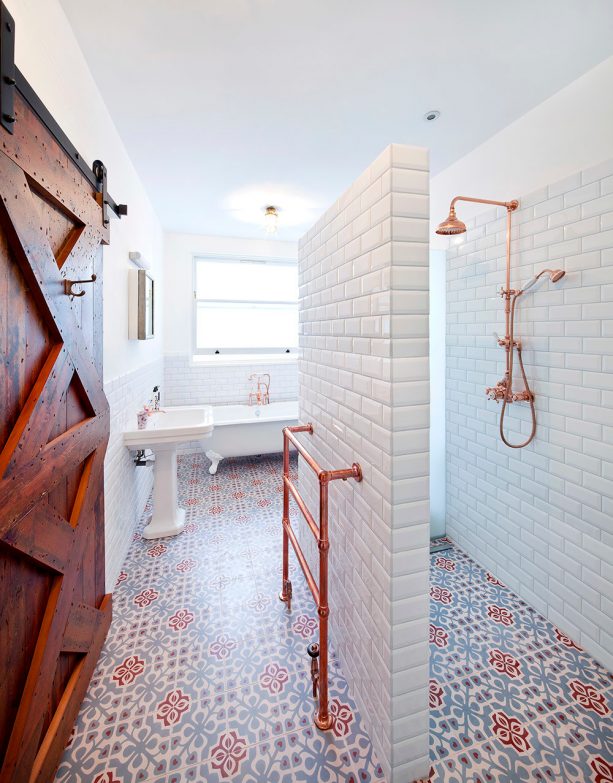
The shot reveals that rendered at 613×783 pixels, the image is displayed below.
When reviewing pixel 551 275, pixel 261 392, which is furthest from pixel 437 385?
pixel 261 392

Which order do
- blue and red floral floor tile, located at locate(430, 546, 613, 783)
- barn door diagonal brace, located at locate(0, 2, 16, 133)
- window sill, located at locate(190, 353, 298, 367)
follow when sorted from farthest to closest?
window sill, located at locate(190, 353, 298, 367) → blue and red floral floor tile, located at locate(430, 546, 613, 783) → barn door diagonal brace, located at locate(0, 2, 16, 133)

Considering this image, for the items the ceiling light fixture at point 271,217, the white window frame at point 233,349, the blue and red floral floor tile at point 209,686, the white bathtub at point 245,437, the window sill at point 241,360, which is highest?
the ceiling light fixture at point 271,217

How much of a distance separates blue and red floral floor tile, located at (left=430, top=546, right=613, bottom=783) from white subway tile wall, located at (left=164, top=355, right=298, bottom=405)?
3426mm

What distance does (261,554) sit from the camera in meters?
2.49

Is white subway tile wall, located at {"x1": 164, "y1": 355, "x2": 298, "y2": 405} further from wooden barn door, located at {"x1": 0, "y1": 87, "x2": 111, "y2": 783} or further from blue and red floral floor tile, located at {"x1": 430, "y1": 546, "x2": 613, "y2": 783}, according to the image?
blue and red floral floor tile, located at {"x1": 430, "y1": 546, "x2": 613, "y2": 783}

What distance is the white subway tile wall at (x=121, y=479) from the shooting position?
2.11 metres

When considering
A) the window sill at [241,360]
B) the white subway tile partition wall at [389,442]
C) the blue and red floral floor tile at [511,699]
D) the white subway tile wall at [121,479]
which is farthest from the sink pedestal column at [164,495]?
the window sill at [241,360]

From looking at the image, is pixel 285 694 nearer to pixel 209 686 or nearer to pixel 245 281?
pixel 209 686

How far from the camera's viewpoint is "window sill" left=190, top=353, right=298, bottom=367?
476cm

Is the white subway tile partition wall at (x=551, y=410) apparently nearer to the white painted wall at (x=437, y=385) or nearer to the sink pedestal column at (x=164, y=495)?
the white painted wall at (x=437, y=385)

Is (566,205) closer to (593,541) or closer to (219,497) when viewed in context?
(593,541)

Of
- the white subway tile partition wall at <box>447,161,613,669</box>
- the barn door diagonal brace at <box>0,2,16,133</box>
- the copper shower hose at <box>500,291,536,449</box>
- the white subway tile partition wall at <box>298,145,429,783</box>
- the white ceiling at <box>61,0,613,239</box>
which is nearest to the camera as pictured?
the barn door diagonal brace at <box>0,2,16,133</box>

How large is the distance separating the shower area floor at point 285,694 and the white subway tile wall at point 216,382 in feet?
8.70

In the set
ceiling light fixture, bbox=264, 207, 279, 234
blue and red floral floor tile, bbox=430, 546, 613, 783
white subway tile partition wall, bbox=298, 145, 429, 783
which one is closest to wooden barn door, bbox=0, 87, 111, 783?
white subway tile partition wall, bbox=298, 145, 429, 783
